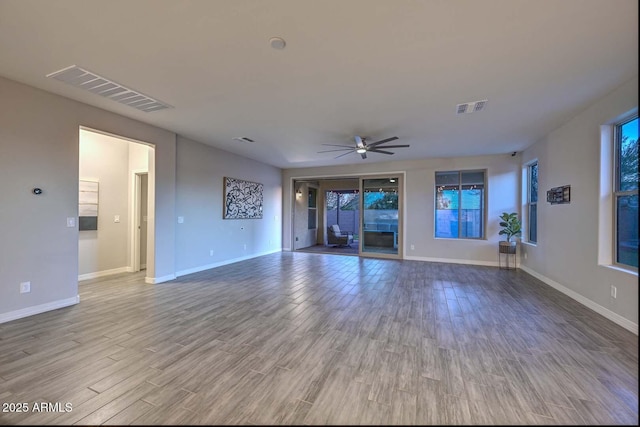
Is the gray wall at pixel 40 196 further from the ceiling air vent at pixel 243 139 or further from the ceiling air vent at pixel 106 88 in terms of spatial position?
the ceiling air vent at pixel 243 139

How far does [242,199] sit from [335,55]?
5048 mm

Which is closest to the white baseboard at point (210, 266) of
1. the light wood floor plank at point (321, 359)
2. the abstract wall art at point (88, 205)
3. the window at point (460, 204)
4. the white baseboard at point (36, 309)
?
the light wood floor plank at point (321, 359)

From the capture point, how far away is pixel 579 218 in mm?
3762

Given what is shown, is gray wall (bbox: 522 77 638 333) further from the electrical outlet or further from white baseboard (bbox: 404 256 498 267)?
the electrical outlet

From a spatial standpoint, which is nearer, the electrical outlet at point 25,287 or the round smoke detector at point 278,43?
the round smoke detector at point 278,43

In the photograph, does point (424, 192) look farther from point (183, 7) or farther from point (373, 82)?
point (183, 7)

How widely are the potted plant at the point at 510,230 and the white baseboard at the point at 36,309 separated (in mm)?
7820

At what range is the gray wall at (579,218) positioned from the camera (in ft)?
10.4

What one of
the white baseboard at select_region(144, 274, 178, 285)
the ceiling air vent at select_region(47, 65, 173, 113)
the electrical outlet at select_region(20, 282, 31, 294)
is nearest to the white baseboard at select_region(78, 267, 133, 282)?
the white baseboard at select_region(144, 274, 178, 285)

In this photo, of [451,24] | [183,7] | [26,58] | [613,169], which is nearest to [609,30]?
[451,24]

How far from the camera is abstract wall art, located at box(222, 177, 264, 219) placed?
6434 millimetres

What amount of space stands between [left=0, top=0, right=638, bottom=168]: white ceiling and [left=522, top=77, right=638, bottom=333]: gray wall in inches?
14.2

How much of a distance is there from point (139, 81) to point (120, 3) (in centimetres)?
124

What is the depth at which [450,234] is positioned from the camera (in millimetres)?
7059
